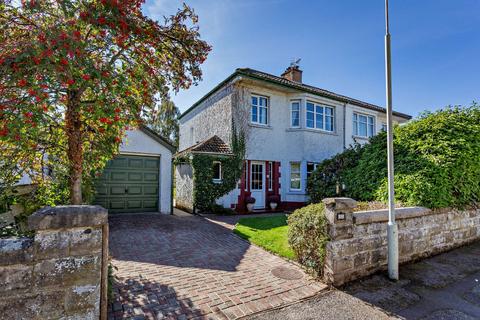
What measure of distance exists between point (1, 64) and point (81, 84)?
746 millimetres

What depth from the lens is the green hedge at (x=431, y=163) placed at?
680 centimetres

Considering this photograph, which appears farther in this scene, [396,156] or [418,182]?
[396,156]

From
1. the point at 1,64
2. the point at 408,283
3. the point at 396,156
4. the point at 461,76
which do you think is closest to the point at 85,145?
the point at 1,64

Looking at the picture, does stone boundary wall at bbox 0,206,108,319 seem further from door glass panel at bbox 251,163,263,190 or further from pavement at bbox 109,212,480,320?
door glass panel at bbox 251,163,263,190

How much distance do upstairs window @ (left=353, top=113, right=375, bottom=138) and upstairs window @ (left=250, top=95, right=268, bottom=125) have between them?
7379mm

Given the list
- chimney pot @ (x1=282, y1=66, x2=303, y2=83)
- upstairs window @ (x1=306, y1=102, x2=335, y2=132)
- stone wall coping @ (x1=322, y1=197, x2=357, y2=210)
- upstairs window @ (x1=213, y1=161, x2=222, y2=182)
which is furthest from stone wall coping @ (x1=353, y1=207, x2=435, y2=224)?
chimney pot @ (x1=282, y1=66, x2=303, y2=83)

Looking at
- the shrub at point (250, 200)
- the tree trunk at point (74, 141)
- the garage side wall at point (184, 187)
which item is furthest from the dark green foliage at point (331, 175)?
the tree trunk at point (74, 141)

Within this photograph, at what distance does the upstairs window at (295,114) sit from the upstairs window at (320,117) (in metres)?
0.62

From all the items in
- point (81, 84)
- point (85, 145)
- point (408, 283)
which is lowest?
point (408, 283)

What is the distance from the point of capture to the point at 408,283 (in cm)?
483

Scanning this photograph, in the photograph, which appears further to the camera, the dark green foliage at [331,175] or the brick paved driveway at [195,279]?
the dark green foliage at [331,175]

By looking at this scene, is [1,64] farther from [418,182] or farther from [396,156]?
[396,156]

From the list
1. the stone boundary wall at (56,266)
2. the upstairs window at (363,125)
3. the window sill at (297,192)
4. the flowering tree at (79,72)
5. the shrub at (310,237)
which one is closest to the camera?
the stone boundary wall at (56,266)

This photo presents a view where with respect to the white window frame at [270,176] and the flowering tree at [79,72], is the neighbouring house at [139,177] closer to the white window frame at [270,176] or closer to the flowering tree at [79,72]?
the white window frame at [270,176]
